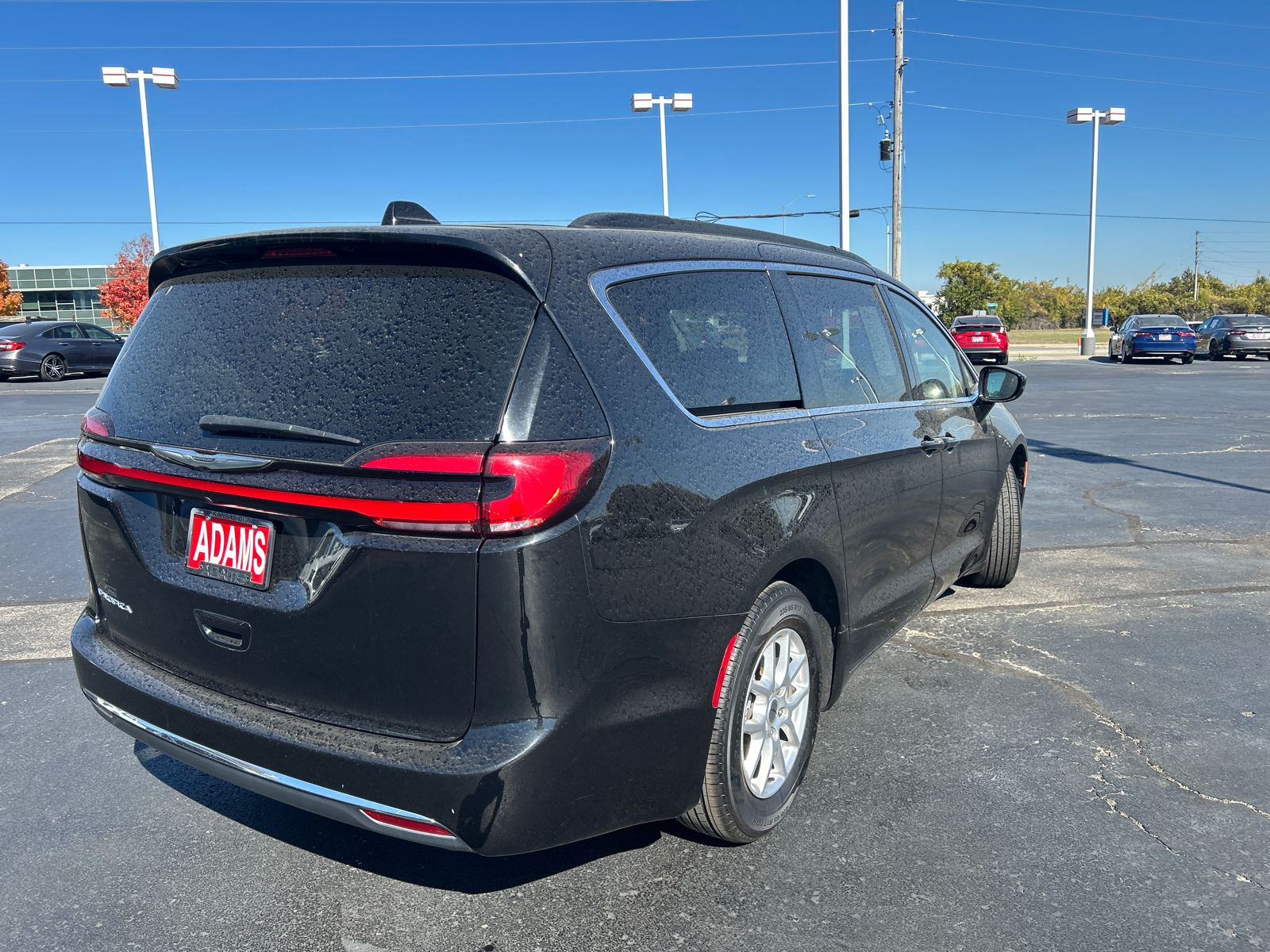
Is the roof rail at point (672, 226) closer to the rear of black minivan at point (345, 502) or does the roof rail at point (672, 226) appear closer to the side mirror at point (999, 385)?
the rear of black minivan at point (345, 502)

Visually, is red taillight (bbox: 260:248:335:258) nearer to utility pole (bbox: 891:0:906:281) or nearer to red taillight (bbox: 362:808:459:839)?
red taillight (bbox: 362:808:459:839)

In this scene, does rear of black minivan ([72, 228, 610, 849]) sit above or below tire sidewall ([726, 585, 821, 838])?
above

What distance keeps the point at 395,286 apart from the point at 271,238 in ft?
1.42

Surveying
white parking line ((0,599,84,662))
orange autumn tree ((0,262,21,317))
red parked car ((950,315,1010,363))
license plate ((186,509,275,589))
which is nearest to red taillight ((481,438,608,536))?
license plate ((186,509,275,589))

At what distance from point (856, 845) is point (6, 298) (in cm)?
8551

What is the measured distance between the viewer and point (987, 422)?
4.81m

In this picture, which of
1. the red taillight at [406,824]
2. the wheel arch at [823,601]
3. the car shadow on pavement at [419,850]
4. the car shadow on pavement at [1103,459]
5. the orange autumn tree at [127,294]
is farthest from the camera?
the orange autumn tree at [127,294]

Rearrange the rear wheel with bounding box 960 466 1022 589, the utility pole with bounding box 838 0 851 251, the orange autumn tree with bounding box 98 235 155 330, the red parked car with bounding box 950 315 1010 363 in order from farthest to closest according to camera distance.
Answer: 1. the orange autumn tree with bounding box 98 235 155 330
2. the red parked car with bounding box 950 315 1010 363
3. the utility pole with bounding box 838 0 851 251
4. the rear wheel with bounding box 960 466 1022 589

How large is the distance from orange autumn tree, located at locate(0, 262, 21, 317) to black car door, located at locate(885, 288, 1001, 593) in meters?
83.4

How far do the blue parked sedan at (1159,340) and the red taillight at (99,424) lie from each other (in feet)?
106

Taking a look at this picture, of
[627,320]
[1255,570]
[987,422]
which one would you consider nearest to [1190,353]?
[1255,570]

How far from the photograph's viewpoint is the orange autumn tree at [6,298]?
238ft

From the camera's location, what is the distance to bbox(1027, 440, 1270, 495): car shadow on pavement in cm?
902

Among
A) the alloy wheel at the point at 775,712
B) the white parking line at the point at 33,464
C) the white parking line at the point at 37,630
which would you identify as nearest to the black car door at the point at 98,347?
the white parking line at the point at 33,464
